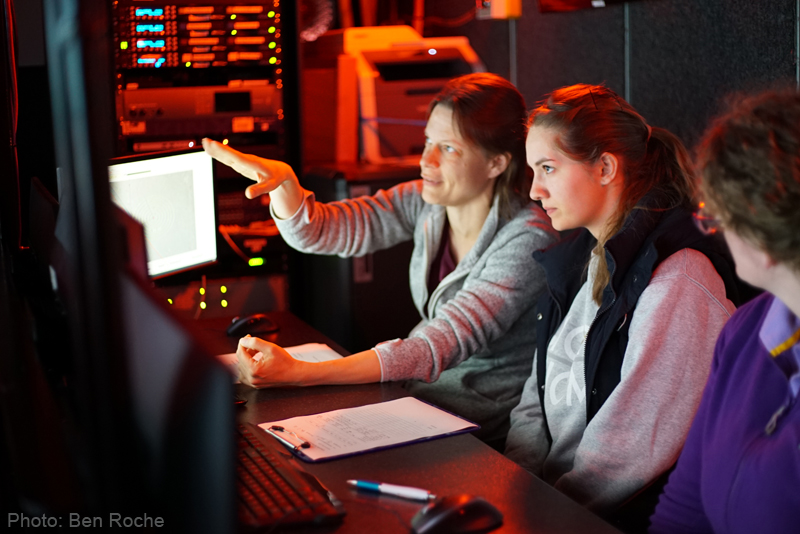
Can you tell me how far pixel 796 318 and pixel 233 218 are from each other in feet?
7.27

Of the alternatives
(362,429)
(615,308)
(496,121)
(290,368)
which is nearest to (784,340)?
(615,308)

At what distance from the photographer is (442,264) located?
202 centimetres

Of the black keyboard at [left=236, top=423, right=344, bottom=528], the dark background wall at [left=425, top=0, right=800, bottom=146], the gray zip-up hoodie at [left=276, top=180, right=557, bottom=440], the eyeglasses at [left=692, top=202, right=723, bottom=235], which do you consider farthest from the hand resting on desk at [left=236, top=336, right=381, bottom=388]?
the dark background wall at [left=425, top=0, right=800, bottom=146]

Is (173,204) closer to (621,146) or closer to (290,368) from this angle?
(290,368)

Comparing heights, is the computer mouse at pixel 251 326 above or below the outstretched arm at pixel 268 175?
below

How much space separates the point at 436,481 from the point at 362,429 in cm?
23

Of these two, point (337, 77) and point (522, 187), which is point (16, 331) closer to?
point (522, 187)

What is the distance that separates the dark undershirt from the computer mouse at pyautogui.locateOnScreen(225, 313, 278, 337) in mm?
405

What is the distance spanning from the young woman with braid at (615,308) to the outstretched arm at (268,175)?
668 millimetres

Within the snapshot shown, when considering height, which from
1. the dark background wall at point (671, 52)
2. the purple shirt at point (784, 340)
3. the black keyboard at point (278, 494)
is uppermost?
the dark background wall at point (671, 52)

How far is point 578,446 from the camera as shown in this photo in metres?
1.39

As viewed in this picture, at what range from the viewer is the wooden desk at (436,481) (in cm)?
103

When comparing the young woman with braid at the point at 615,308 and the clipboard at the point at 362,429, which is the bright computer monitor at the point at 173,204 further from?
the young woman with braid at the point at 615,308

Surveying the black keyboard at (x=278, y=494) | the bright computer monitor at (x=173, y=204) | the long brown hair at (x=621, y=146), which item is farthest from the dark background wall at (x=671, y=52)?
the black keyboard at (x=278, y=494)
